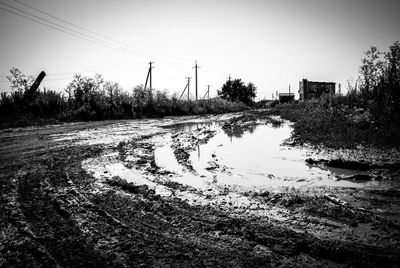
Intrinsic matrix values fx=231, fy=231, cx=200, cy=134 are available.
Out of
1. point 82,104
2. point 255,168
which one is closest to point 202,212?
point 255,168

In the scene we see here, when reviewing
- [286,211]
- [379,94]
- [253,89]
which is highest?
[253,89]

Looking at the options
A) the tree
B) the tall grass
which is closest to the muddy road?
the tall grass

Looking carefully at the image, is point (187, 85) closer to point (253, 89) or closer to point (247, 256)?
point (253, 89)

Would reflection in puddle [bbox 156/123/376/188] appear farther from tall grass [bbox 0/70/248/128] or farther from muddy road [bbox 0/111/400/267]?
tall grass [bbox 0/70/248/128]

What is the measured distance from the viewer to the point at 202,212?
103 inches

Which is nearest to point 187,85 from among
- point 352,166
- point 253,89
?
point 253,89

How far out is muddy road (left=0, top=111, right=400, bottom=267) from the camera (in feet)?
5.91

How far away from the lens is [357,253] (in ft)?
5.84

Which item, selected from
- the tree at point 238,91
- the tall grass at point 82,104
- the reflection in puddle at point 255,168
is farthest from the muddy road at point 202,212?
the tree at point 238,91

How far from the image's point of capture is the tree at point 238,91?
208ft

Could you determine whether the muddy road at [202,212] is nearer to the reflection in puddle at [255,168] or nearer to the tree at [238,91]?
the reflection in puddle at [255,168]

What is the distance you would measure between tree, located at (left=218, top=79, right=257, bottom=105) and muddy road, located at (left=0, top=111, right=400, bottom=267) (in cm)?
5950

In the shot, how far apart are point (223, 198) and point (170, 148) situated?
3851mm

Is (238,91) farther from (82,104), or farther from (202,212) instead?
(202,212)
